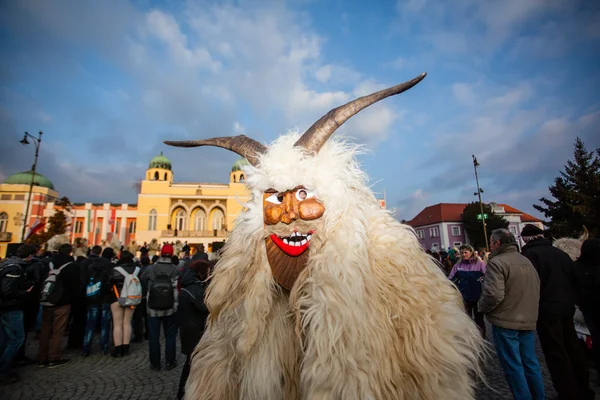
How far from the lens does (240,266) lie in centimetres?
177

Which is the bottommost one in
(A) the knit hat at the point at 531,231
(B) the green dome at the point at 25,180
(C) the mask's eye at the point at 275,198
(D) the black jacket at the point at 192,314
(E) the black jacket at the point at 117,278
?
(D) the black jacket at the point at 192,314

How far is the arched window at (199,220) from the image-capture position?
42.1 metres

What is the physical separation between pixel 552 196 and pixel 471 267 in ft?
66.8

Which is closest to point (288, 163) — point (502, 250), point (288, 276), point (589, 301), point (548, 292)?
point (288, 276)

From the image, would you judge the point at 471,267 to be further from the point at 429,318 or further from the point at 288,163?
the point at 288,163

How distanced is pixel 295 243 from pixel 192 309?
312cm

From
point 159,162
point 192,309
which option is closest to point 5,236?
point 159,162

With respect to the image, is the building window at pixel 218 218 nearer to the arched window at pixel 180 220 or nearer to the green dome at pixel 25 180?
the arched window at pixel 180 220

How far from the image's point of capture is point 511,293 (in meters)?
3.10

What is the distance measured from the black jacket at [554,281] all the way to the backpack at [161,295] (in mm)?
5487

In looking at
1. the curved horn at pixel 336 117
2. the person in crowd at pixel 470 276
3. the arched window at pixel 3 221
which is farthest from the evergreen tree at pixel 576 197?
the arched window at pixel 3 221

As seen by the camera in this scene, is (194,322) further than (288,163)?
Yes

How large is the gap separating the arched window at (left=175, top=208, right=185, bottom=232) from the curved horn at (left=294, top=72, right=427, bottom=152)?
4334 centimetres

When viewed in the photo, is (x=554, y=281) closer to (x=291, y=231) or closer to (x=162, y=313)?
(x=291, y=231)
